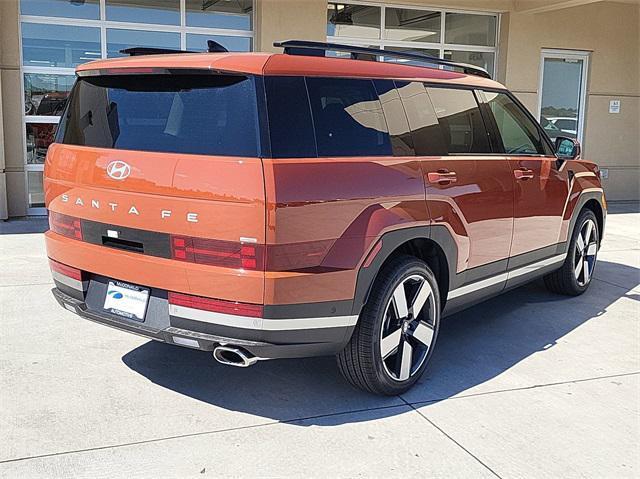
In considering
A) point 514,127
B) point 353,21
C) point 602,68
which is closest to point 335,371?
point 514,127

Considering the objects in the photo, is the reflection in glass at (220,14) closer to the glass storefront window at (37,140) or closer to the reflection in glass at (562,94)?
the glass storefront window at (37,140)

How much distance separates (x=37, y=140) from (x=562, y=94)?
934 cm

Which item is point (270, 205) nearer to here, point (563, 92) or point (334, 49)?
point (334, 49)

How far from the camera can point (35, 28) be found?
9594 millimetres

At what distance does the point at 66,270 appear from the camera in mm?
3801

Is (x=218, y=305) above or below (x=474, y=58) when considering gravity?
below

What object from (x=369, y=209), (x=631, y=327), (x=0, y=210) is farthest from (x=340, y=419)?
(x=0, y=210)

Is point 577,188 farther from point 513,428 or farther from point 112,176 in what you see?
point 112,176

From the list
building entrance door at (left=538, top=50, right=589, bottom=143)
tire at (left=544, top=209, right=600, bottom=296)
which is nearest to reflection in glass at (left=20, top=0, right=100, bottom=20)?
tire at (left=544, top=209, right=600, bottom=296)

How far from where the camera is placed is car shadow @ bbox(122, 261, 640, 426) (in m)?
3.75

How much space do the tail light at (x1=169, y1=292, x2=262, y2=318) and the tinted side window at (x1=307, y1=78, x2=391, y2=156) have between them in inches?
33.0

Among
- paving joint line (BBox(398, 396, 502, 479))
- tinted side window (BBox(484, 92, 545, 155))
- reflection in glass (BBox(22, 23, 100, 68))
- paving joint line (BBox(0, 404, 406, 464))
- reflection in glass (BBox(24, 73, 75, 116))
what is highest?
reflection in glass (BBox(22, 23, 100, 68))

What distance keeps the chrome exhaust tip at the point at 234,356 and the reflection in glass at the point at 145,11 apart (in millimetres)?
7999

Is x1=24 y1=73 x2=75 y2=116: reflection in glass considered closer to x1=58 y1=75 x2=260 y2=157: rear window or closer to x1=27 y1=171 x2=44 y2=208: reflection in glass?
Answer: x1=27 y1=171 x2=44 y2=208: reflection in glass
